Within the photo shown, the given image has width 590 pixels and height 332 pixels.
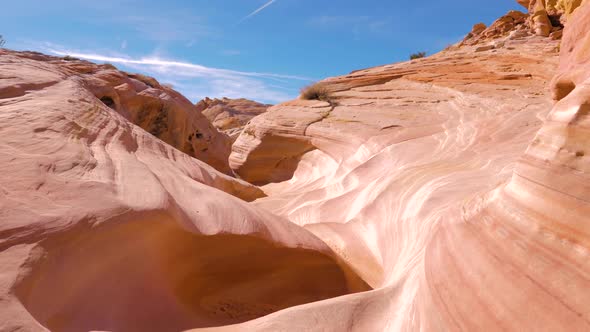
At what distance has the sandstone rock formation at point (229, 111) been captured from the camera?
20.1 m

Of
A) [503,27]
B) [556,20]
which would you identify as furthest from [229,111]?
[556,20]

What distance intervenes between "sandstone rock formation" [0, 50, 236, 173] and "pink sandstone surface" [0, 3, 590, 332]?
397 centimetres

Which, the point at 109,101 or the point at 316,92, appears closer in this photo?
the point at 316,92

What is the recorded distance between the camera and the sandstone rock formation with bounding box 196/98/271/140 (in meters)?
20.1

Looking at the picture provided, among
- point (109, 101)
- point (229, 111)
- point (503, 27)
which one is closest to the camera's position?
point (109, 101)

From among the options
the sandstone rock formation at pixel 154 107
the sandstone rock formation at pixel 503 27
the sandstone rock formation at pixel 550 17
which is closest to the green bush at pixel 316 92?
the sandstone rock formation at pixel 154 107

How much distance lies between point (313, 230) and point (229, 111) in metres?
22.0

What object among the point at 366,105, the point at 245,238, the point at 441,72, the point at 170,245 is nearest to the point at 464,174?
the point at 245,238

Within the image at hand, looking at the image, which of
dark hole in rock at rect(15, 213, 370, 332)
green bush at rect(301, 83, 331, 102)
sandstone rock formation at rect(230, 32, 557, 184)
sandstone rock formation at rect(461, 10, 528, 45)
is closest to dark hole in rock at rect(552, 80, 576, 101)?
sandstone rock formation at rect(230, 32, 557, 184)

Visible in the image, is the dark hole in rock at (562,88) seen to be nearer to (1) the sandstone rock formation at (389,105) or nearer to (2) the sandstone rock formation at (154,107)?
(1) the sandstone rock formation at (389,105)

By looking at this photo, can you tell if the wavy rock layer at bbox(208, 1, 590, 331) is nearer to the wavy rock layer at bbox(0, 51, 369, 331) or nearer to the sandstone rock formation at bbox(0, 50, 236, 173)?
the wavy rock layer at bbox(0, 51, 369, 331)

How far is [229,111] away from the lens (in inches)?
947

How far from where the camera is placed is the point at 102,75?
821cm

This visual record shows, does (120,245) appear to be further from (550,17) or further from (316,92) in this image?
(550,17)
